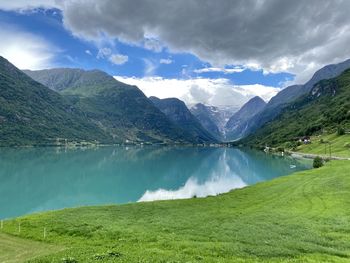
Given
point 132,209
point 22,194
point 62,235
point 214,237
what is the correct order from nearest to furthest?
point 214,237 → point 62,235 → point 132,209 → point 22,194

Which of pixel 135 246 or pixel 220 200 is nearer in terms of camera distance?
pixel 135 246

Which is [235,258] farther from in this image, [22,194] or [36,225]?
[22,194]

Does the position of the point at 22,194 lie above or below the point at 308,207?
below

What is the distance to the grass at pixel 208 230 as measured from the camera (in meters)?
30.6

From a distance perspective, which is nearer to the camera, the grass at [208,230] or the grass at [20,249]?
the grass at [208,230]

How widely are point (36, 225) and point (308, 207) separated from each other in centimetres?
4205

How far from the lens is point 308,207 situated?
190 feet

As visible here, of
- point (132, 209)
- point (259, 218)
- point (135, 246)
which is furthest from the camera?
point (132, 209)

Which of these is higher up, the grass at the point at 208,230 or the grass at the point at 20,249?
the grass at the point at 208,230

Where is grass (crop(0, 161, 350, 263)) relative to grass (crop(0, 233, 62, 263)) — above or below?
above

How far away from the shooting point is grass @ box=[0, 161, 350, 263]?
30609 mm

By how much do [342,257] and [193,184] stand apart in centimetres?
12439

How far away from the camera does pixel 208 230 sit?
42.8 meters

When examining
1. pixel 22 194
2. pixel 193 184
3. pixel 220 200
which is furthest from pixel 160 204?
pixel 193 184
